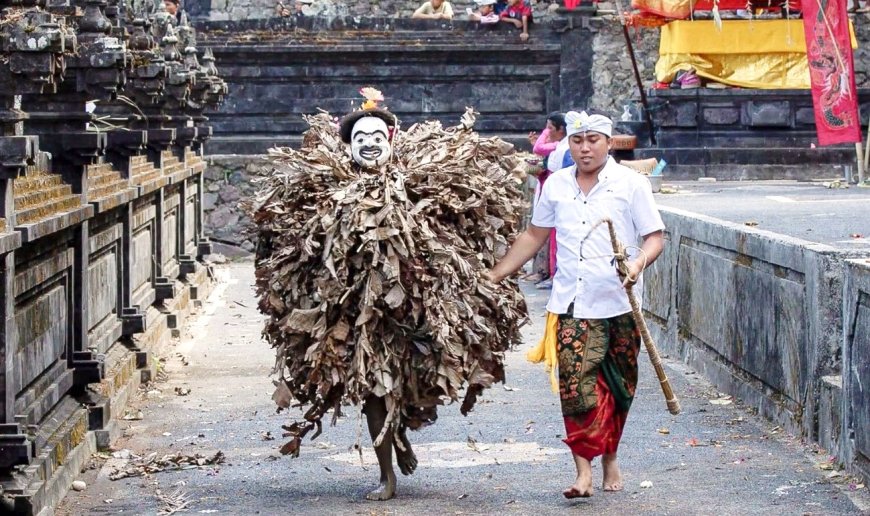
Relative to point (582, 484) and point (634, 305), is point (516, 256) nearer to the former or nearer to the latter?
point (634, 305)

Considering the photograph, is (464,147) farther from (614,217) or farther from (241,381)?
(241,381)

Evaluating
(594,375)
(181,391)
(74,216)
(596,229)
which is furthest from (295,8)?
(594,375)

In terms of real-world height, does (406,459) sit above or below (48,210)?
below

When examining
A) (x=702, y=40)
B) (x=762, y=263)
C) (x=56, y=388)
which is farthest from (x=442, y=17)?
(x=56, y=388)

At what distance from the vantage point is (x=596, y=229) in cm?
756

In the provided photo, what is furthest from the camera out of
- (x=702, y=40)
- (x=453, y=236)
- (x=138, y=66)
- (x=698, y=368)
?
(x=702, y=40)

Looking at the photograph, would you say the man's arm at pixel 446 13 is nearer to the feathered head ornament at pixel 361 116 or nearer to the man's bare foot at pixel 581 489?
the feathered head ornament at pixel 361 116

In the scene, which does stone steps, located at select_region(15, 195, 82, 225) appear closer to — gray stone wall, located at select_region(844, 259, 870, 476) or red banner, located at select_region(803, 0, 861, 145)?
gray stone wall, located at select_region(844, 259, 870, 476)

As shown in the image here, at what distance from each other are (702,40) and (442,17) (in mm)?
5201

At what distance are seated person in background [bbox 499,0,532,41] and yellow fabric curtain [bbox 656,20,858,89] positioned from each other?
3530 millimetres

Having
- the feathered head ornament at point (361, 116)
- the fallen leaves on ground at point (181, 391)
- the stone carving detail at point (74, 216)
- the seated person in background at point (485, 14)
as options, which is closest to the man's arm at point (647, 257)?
the feathered head ornament at point (361, 116)

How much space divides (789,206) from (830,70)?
4.11 metres

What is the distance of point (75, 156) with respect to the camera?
29.6ft

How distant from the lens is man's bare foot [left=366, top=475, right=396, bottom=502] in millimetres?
7531
